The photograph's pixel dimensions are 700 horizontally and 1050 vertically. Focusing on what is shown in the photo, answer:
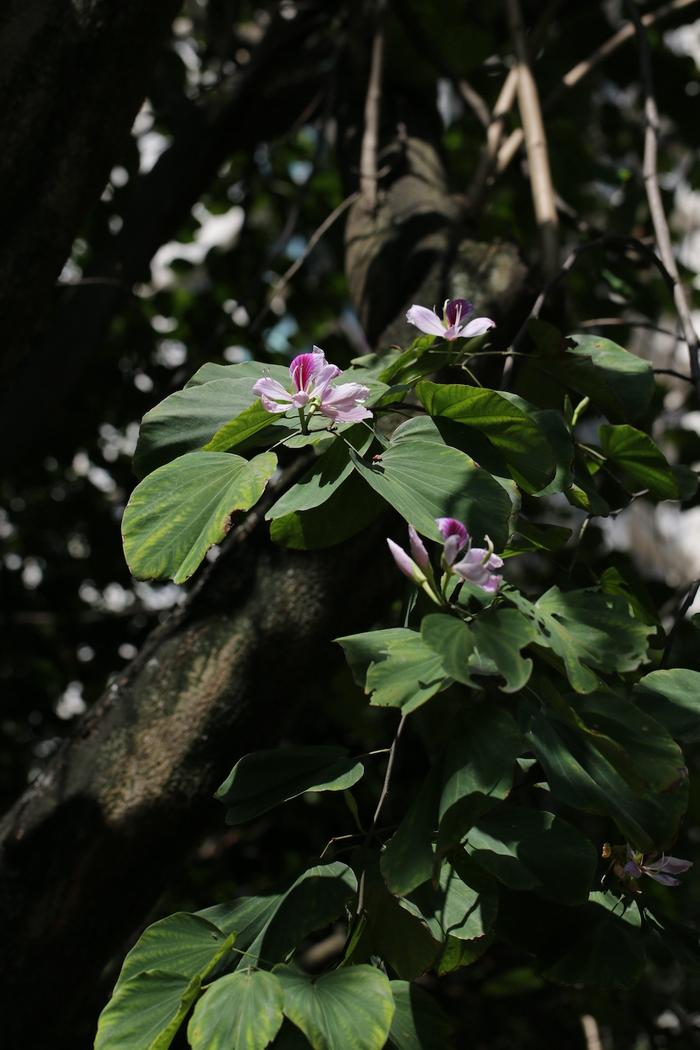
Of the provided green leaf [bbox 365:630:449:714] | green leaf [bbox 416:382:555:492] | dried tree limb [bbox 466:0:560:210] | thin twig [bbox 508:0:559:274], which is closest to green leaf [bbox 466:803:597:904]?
green leaf [bbox 365:630:449:714]

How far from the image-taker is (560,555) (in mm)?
2062

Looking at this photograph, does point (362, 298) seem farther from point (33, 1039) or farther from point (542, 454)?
point (33, 1039)

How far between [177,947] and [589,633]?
12.5 inches

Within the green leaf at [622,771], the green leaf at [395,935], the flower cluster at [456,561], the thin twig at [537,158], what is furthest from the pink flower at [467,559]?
the thin twig at [537,158]

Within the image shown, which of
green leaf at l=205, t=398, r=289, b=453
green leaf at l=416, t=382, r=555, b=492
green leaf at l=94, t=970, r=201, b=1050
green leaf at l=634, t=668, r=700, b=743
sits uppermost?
green leaf at l=205, t=398, r=289, b=453

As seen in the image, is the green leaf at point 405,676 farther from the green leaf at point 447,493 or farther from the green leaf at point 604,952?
the green leaf at point 604,952

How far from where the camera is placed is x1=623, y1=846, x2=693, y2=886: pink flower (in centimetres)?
68

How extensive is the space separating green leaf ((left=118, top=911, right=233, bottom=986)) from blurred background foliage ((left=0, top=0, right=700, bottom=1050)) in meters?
1.00

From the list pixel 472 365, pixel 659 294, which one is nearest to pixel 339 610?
pixel 472 365

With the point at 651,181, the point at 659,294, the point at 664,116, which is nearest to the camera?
the point at 651,181

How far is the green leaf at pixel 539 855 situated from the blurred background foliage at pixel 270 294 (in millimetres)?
998

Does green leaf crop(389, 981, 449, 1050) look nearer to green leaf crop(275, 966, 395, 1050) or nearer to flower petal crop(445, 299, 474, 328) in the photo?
green leaf crop(275, 966, 395, 1050)

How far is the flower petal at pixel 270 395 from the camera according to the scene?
65cm

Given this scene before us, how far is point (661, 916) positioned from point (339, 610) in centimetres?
50
